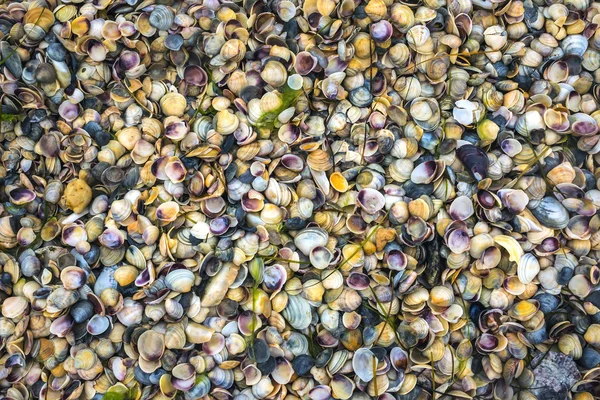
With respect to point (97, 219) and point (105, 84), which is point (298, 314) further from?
point (105, 84)

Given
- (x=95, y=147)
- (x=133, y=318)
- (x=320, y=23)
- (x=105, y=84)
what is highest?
(x=320, y=23)

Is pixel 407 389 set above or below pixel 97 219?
below

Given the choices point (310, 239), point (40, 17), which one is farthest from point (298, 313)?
point (40, 17)

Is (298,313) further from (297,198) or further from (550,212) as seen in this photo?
(550,212)

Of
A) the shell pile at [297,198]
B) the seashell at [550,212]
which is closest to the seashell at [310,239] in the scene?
the shell pile at [297,198]

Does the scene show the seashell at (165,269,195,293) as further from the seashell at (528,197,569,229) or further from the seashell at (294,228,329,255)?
the seashell at (528,197,569,229)

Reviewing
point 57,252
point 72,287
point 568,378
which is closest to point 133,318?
point 72,287
